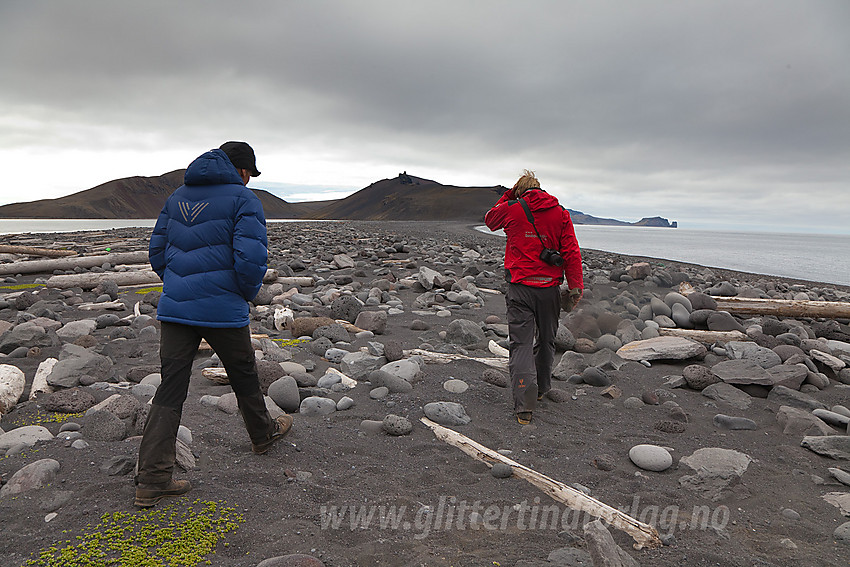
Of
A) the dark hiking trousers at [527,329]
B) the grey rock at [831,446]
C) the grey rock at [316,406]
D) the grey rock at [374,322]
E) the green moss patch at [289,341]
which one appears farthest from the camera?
the grey rock at [374,322]

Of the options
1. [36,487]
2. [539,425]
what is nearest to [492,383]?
[539,425]

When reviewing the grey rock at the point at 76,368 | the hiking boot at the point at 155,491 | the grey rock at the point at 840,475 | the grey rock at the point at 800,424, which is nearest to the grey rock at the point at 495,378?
the grey rock at the point at 800,424

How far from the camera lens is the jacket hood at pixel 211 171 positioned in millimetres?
3441

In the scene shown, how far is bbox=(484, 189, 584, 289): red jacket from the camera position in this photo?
17.3 ft

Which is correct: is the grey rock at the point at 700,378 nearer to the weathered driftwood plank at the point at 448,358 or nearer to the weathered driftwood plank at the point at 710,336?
the weathered driftwood plank at the point at 710,336

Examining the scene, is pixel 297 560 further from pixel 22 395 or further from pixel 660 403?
pixel 660 403

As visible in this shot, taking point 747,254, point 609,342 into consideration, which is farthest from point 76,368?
point 747,254

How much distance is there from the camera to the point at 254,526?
3.15 meters

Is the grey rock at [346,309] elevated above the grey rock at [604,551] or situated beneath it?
elevated above

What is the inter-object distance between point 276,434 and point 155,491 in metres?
1.07

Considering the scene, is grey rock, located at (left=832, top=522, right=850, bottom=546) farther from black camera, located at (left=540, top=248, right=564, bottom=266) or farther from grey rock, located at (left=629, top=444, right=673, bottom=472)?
black camera, located at (left=540, top=248, right=564, bottom=266)

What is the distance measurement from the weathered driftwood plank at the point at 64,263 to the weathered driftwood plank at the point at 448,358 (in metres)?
13.6

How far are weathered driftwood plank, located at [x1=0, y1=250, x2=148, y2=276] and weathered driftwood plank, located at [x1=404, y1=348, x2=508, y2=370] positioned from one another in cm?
1357

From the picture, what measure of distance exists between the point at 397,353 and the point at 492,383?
1.36 m
